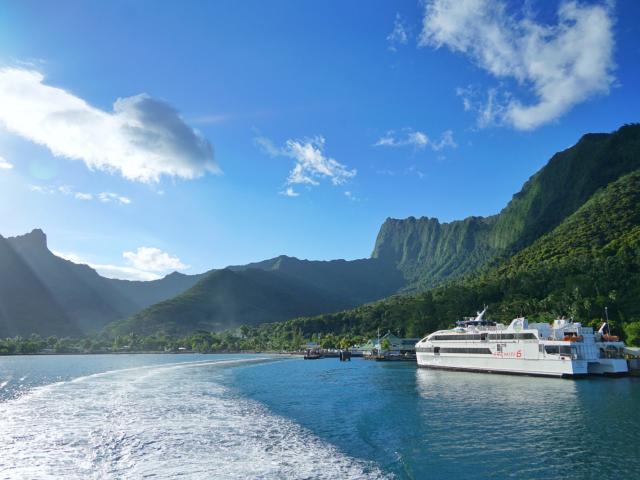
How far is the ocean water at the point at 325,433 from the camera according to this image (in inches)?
1015

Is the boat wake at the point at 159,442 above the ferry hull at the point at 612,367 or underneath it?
underneath

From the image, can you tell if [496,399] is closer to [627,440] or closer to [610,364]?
[627,440]

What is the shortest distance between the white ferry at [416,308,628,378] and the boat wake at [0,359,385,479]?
45919 mm

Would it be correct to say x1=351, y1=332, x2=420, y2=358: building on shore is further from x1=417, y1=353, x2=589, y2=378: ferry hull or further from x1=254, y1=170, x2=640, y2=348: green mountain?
x1=417, y1=353, x2=589, y2=378: ferry hull

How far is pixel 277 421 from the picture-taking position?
131 feet

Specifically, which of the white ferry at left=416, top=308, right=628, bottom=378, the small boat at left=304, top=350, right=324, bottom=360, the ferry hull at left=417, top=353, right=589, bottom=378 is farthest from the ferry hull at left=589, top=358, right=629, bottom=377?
the small boat at left=304, top=350, right=324, bottom=360

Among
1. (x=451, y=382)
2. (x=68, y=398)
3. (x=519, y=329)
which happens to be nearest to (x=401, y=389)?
(x=451, y=382)

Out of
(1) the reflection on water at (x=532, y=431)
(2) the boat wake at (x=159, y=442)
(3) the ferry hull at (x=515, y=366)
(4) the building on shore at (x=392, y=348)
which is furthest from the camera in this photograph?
(4) the building on shore at (x=392, y=348)

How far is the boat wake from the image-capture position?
25344 millimetres

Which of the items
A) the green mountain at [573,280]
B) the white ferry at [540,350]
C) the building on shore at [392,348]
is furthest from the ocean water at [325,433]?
the building on shore at [392,348]

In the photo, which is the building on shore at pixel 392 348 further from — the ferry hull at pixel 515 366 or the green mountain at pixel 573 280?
the ferry hull at pixel 515 366

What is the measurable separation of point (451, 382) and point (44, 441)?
54.4 m

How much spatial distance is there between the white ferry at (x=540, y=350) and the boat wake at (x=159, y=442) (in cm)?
4592

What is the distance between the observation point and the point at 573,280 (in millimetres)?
121000
